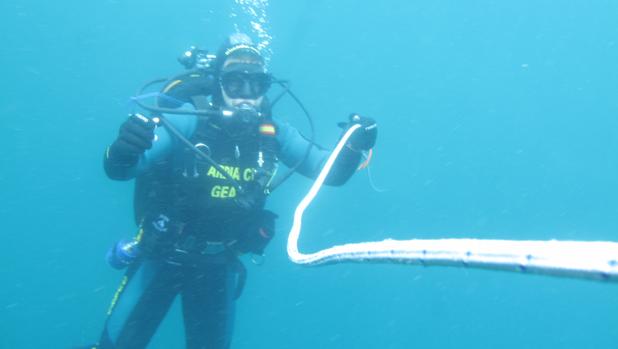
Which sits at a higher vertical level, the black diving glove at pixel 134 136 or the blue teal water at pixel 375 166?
the black diving glove at pixel 134 136

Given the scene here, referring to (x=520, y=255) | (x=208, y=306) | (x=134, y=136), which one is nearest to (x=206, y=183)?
(x=134, y=136)

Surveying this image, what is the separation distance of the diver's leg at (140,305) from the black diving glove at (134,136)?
1.47 metres

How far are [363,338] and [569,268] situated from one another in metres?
20.1

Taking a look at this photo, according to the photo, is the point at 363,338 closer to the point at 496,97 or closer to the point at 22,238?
the point at 22,238

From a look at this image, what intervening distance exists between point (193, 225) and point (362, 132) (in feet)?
5.61

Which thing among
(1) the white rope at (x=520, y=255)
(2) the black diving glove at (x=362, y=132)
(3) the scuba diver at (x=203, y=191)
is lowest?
(3) the scuba diver at (x=203, y=191)

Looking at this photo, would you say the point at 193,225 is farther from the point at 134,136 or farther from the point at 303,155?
the point at 303,155

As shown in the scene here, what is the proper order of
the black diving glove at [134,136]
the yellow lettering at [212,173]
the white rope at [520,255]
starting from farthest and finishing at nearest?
1. the yellow lettering at [212,173]
2. the black diving glove at [134,136]
3. the white rope at [520,255]

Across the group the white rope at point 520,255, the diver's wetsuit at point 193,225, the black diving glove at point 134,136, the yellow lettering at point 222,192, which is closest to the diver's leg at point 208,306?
the diver's wetsuit at point 193,225

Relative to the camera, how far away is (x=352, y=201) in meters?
21.7

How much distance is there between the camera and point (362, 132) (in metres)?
3.97

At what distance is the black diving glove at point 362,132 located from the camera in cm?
391

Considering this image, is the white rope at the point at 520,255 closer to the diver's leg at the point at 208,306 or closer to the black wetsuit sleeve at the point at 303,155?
the black wetsuit sleeve at the point at 303,155

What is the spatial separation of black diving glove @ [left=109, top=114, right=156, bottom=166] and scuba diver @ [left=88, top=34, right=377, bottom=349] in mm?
304
